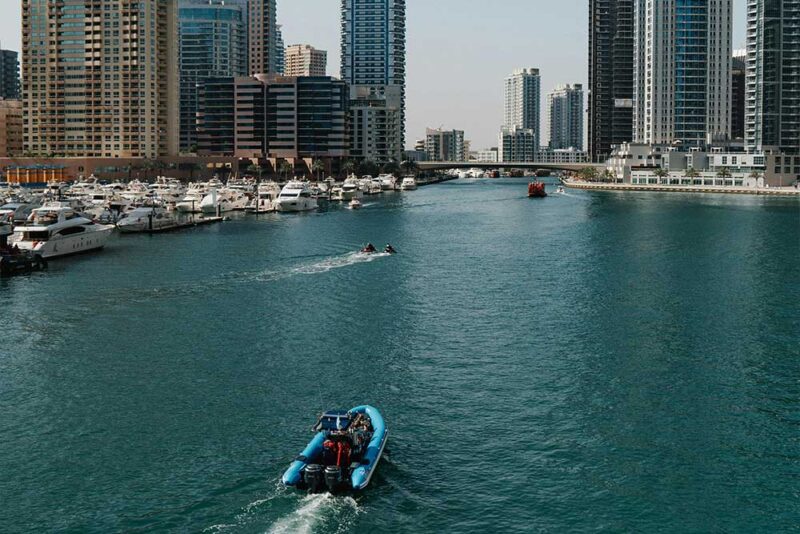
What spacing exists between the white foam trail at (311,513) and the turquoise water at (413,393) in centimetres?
9

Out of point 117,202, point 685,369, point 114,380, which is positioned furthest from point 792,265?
point 117,202

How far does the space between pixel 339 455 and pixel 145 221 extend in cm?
9753

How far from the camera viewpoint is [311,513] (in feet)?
108

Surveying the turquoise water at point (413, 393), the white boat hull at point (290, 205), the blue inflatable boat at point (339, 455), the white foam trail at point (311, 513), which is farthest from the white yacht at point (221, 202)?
the white foam trail at point (311, 513)

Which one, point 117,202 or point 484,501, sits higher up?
point 117,202

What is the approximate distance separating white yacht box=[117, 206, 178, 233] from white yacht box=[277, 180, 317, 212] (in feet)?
137

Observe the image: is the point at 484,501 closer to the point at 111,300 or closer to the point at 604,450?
the point at 604,450

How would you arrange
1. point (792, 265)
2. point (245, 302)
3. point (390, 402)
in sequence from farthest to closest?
point (792, 265) < point (245, 302) < point (390, 402)

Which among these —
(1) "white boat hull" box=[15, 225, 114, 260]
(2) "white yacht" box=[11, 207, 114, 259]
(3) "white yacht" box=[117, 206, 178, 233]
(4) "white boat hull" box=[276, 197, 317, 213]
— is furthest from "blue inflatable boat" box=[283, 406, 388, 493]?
(4) "white boat hull" box=[276, 197, 317, 213]

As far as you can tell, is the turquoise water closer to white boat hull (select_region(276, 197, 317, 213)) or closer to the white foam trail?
the white foam trail

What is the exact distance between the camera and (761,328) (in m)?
62.2

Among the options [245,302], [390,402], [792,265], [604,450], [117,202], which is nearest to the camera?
[604,450]

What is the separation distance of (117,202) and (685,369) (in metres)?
112

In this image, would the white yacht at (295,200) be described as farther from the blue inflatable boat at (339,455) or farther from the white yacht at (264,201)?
the blue inflatable boat at (339,455)
